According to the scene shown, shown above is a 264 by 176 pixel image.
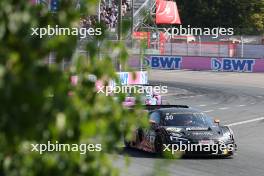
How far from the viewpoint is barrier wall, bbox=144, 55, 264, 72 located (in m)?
50.4

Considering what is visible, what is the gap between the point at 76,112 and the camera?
279 cm

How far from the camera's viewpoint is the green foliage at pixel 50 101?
2564mm

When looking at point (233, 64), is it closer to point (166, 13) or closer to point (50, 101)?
point (166, 13)

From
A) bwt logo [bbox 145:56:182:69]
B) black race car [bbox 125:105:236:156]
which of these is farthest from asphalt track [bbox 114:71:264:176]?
bwt logo [bbox 145:56:182:69]

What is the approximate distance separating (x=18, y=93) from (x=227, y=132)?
14212mm

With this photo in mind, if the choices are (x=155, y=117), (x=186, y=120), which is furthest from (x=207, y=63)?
(x=186, y=120)

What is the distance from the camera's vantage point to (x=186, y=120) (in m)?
16.8

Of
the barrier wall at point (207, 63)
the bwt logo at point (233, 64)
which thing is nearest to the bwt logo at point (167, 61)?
the barrier wall at point (207, 63)

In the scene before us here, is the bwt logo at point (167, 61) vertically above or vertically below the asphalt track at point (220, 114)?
above

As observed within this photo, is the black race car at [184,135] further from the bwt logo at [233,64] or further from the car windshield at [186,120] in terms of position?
the bwt logo at [233,64]

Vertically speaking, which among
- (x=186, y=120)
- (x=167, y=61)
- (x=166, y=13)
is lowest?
(x=186, y=120)

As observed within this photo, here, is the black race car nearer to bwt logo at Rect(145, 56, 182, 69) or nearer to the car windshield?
the car windshield

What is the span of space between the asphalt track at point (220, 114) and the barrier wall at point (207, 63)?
155cm

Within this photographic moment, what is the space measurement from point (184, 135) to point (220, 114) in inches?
452
